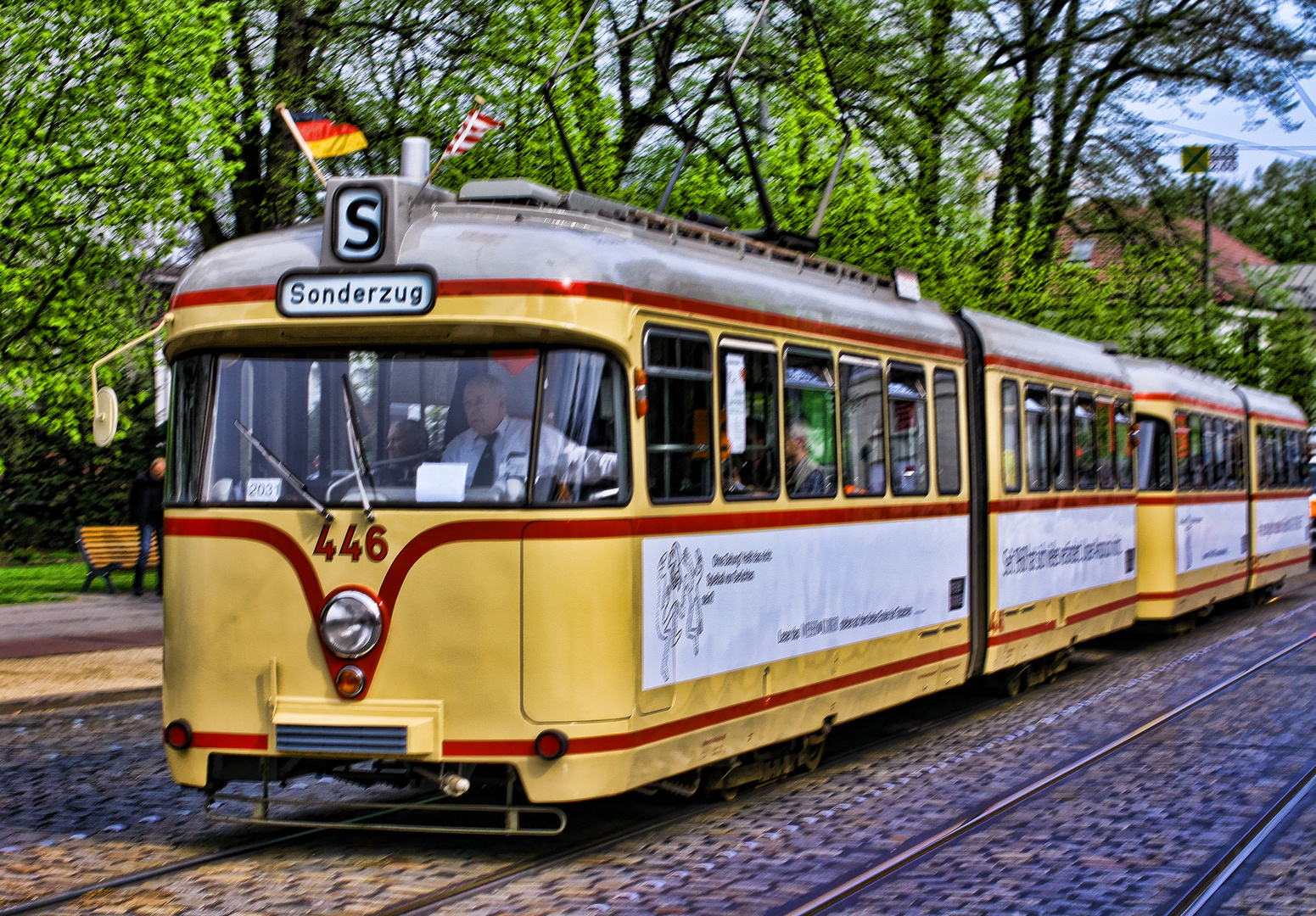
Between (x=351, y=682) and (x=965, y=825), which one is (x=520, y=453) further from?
(x=965, y=825)

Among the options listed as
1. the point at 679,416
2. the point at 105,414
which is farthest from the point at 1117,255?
the point at 105,414

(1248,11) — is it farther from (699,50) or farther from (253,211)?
(253,211)

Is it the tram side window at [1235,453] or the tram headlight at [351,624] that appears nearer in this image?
the tram headlight at [351,624]

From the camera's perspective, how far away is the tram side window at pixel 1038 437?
1255 centimetres

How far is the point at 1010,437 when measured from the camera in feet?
39.6

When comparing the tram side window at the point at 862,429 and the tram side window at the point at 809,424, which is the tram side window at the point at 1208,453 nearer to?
the tram side window at the point at 862,429

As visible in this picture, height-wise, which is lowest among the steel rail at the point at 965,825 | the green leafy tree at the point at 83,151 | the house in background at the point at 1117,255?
the steel rail at the point at 965,825

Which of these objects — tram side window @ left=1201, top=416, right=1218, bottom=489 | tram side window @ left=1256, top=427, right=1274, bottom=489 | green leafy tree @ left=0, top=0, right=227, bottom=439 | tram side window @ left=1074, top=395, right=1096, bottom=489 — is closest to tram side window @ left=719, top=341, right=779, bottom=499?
tram side window @ left=1074, top=395, right=1096, bottom=489

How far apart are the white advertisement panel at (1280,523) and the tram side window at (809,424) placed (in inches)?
561

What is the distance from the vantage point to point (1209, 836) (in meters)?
7.60

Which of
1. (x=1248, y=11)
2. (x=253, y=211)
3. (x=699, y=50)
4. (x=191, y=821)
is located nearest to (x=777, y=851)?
(x=191, y=821)

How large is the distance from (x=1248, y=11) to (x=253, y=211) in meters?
18.2

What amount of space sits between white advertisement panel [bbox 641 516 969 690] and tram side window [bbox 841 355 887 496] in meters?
0.28

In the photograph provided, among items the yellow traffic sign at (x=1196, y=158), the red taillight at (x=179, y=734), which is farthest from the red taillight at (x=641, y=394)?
the yellow traffic sign at (x=1196, y=158)
